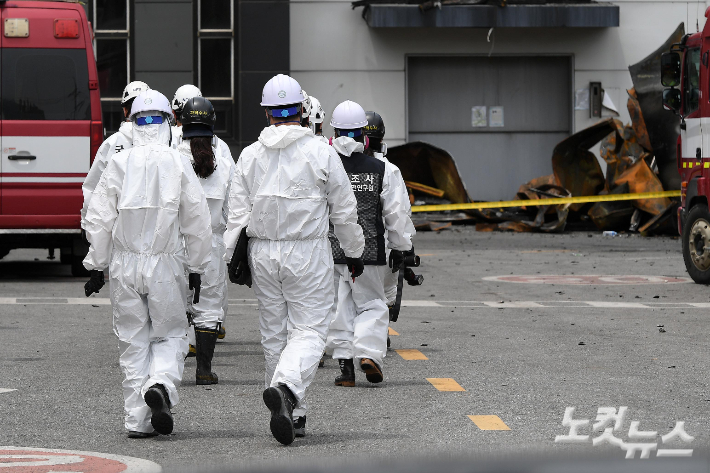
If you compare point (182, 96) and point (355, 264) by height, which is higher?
point (182, 96)

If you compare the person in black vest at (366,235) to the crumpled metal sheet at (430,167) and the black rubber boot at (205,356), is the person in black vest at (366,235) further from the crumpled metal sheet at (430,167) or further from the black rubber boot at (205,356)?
the crumpled metal sheet at (430,167)

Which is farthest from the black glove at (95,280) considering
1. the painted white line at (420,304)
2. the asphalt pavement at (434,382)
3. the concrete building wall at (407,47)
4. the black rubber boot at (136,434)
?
the concrete building wall at (407,47)

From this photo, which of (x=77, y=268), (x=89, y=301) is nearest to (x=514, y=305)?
(x=89, y=301)

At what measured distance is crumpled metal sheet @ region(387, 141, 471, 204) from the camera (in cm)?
2448

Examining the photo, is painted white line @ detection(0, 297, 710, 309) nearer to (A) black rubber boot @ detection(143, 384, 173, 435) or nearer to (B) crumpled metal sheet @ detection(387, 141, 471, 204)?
(A) black rubber boot @ detection(143, 384, 173, 435)

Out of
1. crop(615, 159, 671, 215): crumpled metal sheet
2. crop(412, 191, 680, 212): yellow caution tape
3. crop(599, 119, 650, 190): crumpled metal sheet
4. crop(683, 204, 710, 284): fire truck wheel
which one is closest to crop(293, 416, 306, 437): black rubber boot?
crop(683, 204, 710, 284): fire truck wheel

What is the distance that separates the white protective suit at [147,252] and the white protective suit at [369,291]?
5.39 feet

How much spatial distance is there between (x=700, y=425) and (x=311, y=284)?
6.46 ft

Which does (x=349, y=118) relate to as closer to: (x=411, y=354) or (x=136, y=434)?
(x=411, y=354)

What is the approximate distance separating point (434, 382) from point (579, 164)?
17.6 metres

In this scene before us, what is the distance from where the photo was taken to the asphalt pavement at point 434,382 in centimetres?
528

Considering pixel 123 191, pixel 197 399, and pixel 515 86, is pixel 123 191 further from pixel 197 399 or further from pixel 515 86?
pixel 515 86

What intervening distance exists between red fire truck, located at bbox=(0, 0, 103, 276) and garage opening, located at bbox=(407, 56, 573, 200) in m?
13.8

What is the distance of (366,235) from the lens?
7.36 meters
